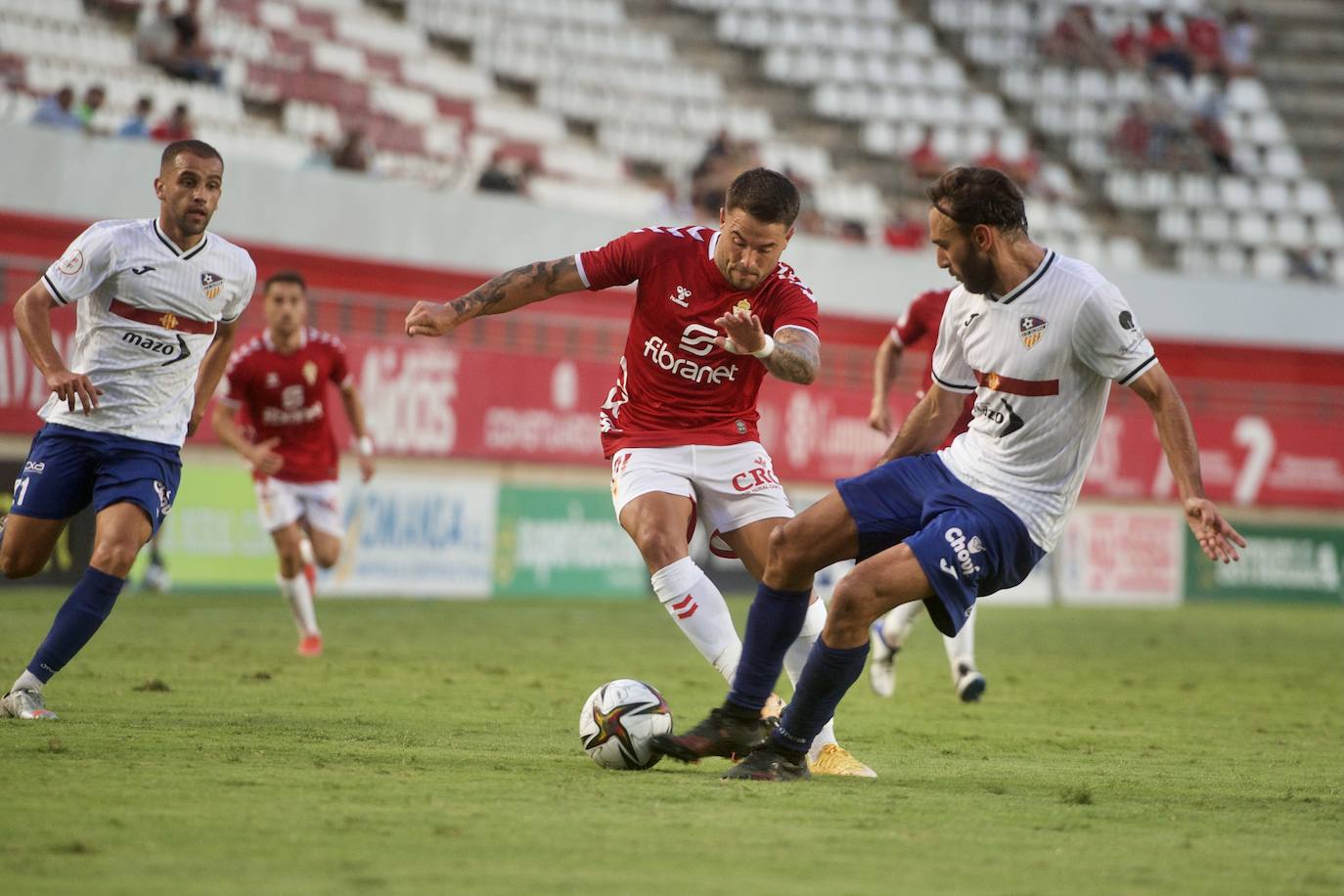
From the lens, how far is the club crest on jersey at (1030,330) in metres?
6.57

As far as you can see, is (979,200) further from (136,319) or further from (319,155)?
(319,155)

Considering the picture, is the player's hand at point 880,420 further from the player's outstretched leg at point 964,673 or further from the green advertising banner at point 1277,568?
the green advertising banner at point 1277,568

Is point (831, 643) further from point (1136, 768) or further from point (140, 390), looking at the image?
point (140, 390)

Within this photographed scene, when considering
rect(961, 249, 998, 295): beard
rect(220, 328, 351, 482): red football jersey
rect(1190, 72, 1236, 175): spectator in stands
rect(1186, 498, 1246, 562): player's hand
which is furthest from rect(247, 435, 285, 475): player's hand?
rect(1190, 72, 1236, 175): spectator in stands

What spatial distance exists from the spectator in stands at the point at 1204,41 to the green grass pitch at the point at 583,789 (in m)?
22.4

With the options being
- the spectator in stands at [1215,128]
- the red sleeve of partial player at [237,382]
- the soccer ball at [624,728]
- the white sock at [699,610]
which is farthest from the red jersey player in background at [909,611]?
the spectator in stands at [1215,128]

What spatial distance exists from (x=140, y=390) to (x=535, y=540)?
46.0 ft

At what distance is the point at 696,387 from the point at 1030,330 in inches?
67.3

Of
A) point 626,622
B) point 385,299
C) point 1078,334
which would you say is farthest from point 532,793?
point 385,299

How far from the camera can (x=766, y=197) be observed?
7.24 meters

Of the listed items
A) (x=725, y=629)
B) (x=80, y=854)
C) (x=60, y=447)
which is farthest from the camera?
(x=60, y=447)

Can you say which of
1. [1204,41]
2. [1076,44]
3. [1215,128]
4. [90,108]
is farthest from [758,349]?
[1204,41]

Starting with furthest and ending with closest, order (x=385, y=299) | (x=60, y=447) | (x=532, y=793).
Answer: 1. (x=385, y=299)
2. (x=60, y=447)
3. (x=532, y=793)

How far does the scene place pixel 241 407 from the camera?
13531 millimetres
